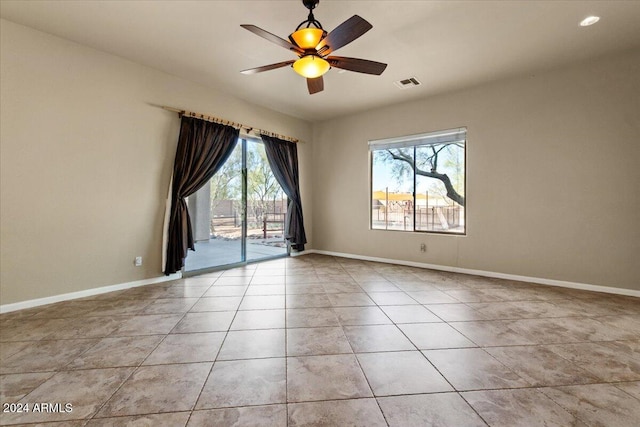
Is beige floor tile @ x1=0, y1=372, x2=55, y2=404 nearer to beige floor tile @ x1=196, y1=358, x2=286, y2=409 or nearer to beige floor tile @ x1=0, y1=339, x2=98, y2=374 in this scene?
beige floor tile @ x1=0, y1=339, x2=98, y2=374

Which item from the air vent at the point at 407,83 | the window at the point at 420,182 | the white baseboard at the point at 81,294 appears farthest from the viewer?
the window at the point at 420,182

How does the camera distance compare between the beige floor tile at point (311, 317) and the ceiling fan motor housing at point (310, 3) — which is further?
the beige floor tile at point (311, 317)

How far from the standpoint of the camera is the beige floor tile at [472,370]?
5.39 ft

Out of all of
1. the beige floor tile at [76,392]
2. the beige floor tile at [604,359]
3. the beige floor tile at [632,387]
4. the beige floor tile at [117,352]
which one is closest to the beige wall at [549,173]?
the beige floor tile at [604,359]

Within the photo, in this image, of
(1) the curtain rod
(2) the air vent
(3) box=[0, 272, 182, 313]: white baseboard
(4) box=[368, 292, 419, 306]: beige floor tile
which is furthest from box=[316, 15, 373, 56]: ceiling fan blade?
(3) box=[0, 272, 182, 313]: white baseboard

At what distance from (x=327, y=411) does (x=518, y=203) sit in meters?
3.97

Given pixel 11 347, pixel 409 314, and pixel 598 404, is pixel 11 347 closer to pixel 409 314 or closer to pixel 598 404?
pixel 409 314

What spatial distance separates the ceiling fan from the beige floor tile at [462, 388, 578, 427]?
101 inches

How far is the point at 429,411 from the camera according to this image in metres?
1.43

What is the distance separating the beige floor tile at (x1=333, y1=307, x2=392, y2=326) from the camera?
8.27ft

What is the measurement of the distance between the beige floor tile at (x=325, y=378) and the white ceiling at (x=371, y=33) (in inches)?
117

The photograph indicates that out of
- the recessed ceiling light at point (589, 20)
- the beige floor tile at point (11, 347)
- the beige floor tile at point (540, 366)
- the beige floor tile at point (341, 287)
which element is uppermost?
the recessed ceiling light at point (589, 20)

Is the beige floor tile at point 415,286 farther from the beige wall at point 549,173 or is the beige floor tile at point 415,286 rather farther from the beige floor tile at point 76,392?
the beige floor tile at point 76,392

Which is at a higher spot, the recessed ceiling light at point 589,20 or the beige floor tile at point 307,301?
the recessed ceiling light at point 589,20
